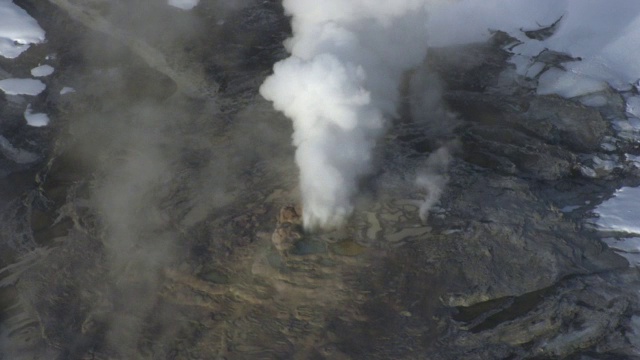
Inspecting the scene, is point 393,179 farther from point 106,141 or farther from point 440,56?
point 106,141

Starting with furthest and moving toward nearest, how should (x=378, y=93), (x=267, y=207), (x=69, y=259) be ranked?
(x=378, y=93), (x=267, y=207), (x=69, y=259)

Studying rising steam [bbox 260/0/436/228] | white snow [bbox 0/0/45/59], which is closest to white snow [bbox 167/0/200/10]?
white snow [bbox 0/0/45/59]

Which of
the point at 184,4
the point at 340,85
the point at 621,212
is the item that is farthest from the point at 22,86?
the point at 621,212

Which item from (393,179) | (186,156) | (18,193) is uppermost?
(393,179)

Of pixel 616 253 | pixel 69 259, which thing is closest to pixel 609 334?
pixel 616 253

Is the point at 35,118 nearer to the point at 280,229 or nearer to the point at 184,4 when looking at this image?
the point at 184,4

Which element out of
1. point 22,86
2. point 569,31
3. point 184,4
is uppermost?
point 569,31

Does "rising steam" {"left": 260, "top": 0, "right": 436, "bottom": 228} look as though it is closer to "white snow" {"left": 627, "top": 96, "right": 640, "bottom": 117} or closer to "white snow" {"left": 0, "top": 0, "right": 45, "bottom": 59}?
"white snow" {"left": 627, "top": 96, "right": 640, "bottom": 117}

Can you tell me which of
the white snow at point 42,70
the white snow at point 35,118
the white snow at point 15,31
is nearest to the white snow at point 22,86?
the white snow at point 42,70
